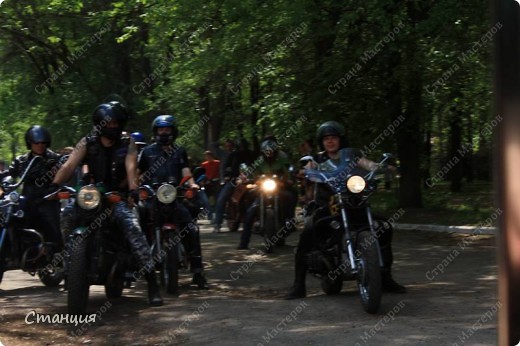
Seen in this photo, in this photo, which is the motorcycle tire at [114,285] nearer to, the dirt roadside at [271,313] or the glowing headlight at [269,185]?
the dirt roadside at [271,313]

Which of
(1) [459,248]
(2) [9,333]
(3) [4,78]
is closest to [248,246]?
(1) [459,248]

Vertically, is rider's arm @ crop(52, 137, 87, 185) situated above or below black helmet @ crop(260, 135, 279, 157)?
below

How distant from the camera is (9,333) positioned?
252 inches

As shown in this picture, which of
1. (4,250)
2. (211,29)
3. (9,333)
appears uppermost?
(211,29)

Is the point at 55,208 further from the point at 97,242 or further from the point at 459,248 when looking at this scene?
the point at 459,248

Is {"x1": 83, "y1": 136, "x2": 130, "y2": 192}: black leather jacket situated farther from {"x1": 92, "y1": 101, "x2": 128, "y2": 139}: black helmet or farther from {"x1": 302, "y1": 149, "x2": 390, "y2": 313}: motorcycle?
{"x1": 302, "y1": 149, "x2": 390, "y2": 313}: motorcycle

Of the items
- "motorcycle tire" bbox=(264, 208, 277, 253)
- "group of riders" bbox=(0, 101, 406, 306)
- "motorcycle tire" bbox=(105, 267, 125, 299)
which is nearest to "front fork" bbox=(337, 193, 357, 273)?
"group of riders" bbox=(0, 101, 406, 306)

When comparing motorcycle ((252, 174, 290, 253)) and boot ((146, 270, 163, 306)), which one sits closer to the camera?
boot ((146, 270, 163, 306))

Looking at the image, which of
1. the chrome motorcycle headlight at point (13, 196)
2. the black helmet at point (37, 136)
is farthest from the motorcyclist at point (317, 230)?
the black helmet at point (37, 136)

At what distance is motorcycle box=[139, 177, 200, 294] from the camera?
8203mm

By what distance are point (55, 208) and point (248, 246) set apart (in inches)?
182

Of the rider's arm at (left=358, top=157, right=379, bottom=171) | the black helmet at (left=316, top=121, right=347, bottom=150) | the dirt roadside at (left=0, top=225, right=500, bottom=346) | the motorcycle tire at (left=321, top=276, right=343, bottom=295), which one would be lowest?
the dirt roadside at (left=0, top=225, right=500, bottom=346)

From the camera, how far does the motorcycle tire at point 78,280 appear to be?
258 inches

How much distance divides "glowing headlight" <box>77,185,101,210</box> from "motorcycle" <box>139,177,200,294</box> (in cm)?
115
